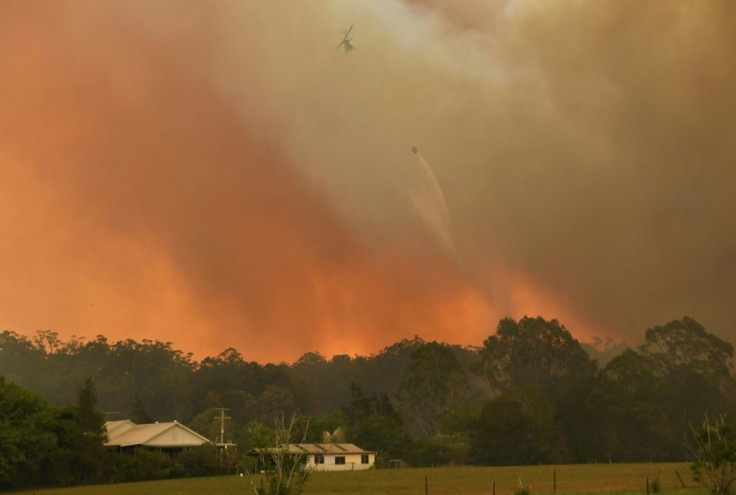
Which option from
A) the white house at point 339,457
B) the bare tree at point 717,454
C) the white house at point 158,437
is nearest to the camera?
the bare tree at point 717,454

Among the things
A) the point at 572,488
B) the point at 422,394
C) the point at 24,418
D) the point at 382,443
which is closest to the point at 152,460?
the point at 24,418

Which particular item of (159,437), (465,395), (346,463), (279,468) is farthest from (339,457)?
(279,468)

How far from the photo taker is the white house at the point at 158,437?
89562mm

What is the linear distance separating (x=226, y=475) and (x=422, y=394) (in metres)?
59.3

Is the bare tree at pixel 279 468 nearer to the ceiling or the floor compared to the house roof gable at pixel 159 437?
nearer to the floor

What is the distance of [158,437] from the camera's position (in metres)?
91.5

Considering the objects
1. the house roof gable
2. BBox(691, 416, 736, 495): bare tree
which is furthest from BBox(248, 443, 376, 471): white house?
Result: BBox(691, 416, 736, 495): bare tree

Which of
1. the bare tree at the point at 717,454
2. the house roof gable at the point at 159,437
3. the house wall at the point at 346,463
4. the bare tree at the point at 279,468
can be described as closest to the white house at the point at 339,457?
the house wall at the point at 346,463

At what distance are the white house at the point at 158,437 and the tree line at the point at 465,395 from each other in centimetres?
434

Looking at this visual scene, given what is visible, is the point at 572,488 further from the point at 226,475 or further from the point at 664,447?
the point at 664,447

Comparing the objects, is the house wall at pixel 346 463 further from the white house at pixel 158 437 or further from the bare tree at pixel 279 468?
the bare tree at pixel 279 468

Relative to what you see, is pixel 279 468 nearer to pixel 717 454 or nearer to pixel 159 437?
pixel 717 454

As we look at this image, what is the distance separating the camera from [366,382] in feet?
651

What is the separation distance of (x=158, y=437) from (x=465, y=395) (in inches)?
2872
